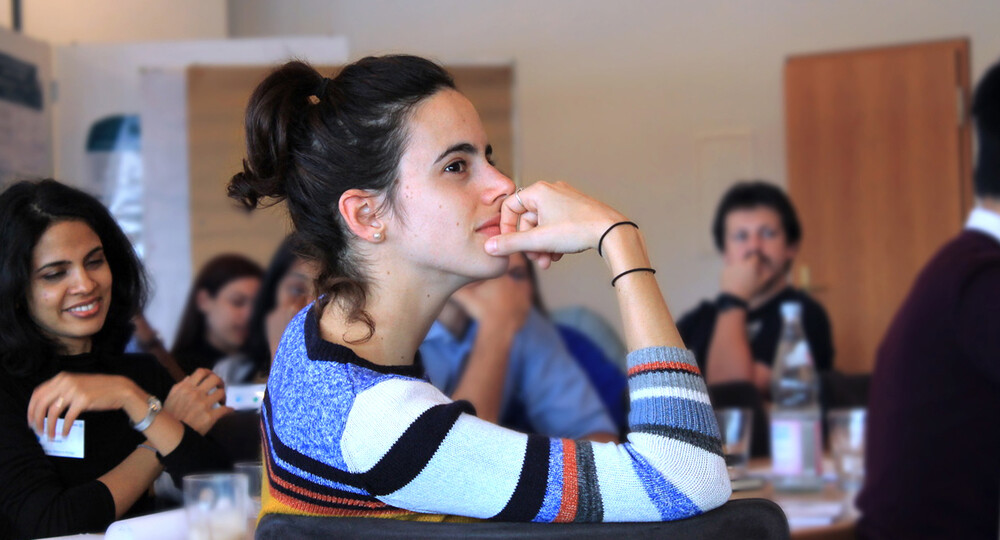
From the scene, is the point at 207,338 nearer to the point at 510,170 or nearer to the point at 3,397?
the point at 510,170

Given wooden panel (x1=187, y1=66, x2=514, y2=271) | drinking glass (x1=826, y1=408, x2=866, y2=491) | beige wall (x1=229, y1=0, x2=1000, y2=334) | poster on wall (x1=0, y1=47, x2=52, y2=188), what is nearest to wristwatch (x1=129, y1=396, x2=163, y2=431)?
drinking glass (x1=826, y1=408, x2=866, y2=491)

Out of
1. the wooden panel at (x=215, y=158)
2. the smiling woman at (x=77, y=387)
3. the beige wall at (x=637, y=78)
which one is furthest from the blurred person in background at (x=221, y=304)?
the beige wall at (x=637, y=78)

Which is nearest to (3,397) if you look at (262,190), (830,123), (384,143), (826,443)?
(262,190)

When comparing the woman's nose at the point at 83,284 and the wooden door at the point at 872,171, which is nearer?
the woman's nose at the point at 83,284

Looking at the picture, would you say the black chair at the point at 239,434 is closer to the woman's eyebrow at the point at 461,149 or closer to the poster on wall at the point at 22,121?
the woman's eyebrow at the point at 461,149

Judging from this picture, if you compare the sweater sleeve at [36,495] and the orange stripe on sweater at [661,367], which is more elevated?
the orange stripe on sweater at [661,367]

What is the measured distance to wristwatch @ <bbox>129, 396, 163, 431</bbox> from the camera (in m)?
1.62

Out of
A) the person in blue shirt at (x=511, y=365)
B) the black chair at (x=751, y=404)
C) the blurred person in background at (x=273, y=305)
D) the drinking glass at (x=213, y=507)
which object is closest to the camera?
the drinking glass at (x=213, y=507)

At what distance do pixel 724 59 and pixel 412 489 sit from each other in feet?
16.3

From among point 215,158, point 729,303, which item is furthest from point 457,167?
point 215,158

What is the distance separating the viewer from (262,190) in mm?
1395

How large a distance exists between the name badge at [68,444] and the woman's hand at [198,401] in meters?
0.15

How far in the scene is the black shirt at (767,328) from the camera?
3.57 meters

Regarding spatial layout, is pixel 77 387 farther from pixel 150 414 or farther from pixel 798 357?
pixel 798 357
